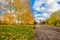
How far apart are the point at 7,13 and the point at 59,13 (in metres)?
79.9

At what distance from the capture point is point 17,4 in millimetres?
46031

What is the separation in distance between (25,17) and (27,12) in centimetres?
278

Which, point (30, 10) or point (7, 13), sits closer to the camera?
point (7, 13)

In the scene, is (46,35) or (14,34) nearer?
(14,34)

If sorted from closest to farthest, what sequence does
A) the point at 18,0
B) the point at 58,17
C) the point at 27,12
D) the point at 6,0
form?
the point at 6,0 < the point at 18,0 < the point at 27,12 < the point at 58,17

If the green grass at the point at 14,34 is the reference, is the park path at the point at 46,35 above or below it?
below

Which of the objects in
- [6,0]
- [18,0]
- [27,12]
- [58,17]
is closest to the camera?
[6,0]

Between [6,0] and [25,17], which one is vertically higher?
[6,0]

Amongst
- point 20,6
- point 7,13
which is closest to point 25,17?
point 20,6

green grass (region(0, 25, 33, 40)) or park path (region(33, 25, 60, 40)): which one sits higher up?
green grass (region(0, 25, 33, 40))

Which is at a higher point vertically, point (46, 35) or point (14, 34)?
point (14, 34)

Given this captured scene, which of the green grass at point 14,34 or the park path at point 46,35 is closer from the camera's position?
the green grass at point 14,34

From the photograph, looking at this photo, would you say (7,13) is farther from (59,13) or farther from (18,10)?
(59,13)

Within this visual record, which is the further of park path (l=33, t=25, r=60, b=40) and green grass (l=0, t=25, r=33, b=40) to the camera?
park path (l=33, t=25, r=60, b=40)
